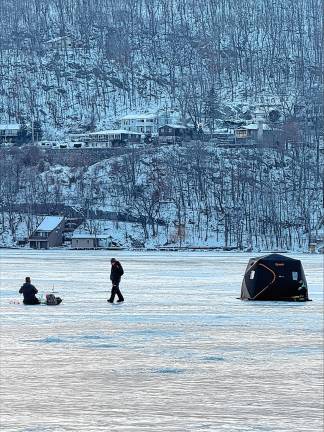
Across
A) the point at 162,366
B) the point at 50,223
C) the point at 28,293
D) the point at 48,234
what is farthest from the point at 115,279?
the point at 50,223

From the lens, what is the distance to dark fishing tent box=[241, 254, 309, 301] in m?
49.0

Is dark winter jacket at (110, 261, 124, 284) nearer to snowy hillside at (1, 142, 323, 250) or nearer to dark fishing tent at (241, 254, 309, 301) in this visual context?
dark fishing tent at (241, 254, 309, 301)

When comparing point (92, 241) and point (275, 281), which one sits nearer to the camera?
point (275, 281)

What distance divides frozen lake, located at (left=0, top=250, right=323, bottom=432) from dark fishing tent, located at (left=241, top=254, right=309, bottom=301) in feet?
5.34

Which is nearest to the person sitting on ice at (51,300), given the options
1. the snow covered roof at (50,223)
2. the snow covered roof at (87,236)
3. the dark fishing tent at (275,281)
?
the dark fishing tent at (275,281)

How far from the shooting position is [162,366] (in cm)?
2797

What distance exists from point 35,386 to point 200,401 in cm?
324

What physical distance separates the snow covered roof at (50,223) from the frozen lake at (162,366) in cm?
11529

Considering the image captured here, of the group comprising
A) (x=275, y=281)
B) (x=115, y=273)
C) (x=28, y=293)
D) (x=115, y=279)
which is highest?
(x=115, y=273)

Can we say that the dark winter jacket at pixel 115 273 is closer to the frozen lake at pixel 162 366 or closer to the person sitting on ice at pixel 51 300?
the frozen lake at pixel 162 366

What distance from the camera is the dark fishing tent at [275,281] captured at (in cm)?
4903

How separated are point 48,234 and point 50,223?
146 inches

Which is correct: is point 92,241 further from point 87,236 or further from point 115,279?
point 115,279

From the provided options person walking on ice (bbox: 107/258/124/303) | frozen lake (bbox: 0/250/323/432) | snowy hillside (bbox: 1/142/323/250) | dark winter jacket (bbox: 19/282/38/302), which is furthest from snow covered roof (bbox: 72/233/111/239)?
dark winter jacket (bbox: 19/282/38/302)
